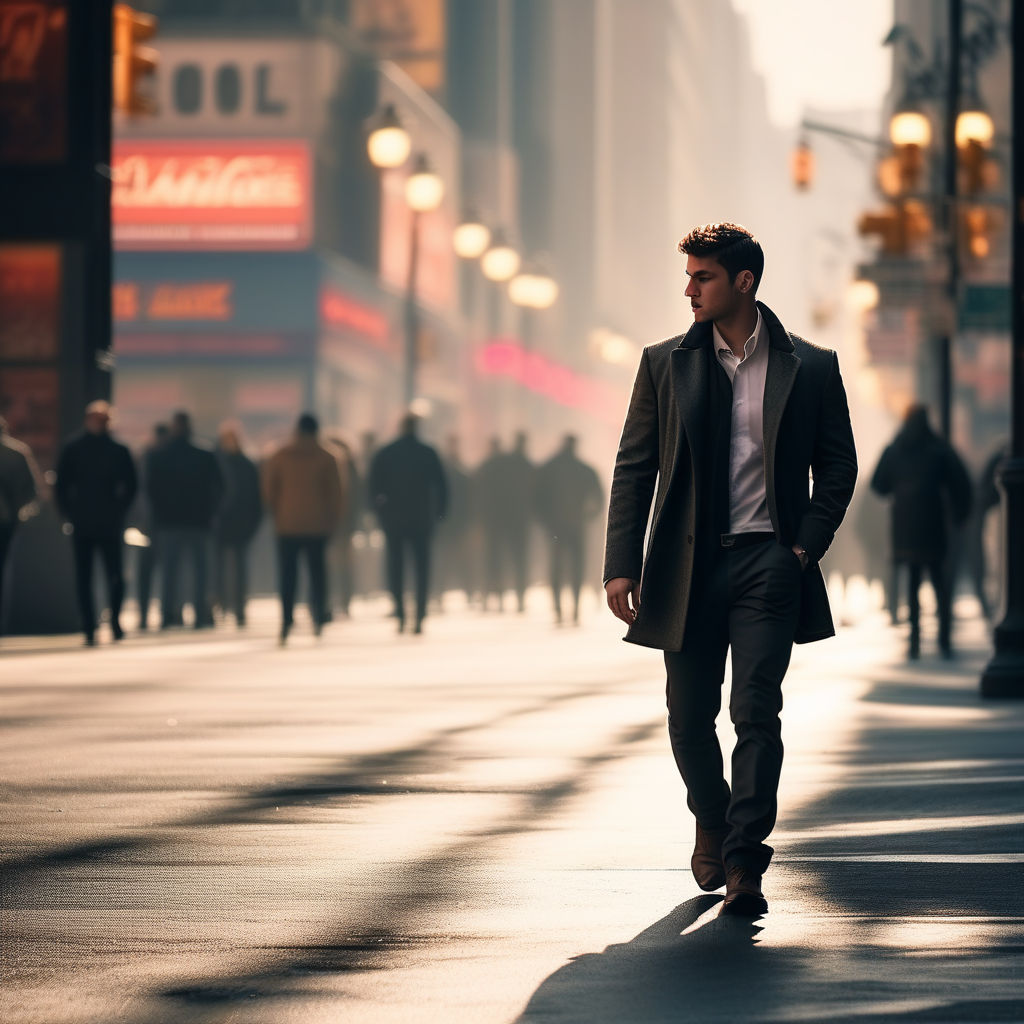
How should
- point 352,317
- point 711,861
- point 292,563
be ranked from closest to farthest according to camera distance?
point 711,861, point 292,563, point 352,317

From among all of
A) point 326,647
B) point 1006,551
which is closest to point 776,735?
point 1006,551

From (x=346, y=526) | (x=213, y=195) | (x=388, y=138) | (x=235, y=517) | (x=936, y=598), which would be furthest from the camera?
(x=213, y=195)

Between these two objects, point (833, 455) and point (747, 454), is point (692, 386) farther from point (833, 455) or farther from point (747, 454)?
point (833, 455)

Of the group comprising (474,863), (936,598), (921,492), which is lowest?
(474,863)

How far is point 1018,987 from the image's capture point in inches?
237

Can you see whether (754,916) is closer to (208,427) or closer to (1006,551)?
(1006,551)

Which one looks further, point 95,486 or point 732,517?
point 95,486

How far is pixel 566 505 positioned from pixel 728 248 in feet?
65.5

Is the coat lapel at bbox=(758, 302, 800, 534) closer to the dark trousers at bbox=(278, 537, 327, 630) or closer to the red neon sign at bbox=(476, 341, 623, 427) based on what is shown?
→ the dark trousers at bbox=(278, 537, 327, 630)

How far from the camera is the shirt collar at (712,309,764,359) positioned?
7355 mm

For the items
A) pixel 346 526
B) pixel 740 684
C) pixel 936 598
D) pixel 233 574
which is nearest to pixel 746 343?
pixel 740 684

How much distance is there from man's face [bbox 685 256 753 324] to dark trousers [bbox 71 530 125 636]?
1394cm

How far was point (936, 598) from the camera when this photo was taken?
20.1m

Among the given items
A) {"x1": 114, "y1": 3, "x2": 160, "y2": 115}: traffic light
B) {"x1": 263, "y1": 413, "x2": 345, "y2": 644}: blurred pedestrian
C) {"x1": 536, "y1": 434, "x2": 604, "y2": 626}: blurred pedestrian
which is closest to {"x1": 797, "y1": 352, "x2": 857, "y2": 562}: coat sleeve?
{"x1": 114, "y1": 3, "x2": 160, "y2": 115}: traffic light
